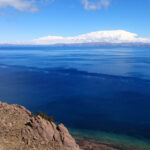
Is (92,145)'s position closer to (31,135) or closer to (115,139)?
(115,139)

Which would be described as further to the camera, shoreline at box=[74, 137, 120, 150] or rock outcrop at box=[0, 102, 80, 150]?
shoreline at box=[74, 137, 120, 150]

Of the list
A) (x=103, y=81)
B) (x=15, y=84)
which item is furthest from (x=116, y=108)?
(x=15, y=84)

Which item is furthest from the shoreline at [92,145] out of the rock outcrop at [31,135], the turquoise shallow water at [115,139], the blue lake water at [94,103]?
the rock outcrop at [31,135]

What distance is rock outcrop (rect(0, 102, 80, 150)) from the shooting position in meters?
19.5

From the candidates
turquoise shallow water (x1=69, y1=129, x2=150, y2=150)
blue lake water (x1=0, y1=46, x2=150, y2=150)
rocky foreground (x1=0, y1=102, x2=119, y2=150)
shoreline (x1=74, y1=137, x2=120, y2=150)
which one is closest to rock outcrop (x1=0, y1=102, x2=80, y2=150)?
rocky foreground (x1=0, y1=102, x2=119, y2=150)

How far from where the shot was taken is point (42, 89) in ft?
205

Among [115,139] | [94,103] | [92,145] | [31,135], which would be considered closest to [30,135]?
[31,135]

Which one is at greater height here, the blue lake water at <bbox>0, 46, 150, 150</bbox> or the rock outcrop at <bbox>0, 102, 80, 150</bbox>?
the rock outcrop at <bbox>0, 102, 80, 150</bbox>

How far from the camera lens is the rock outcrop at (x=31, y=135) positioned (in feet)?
64.1

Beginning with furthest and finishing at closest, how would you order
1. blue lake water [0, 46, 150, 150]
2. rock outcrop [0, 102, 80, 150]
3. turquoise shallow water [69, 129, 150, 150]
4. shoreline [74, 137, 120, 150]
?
blue lake water [0, 46, 150, 150], turquoise shallow water [69, 129, 150, 150], shoreline [74, 137, 120, 150], rock outcrop [0, 102, 80, 150]

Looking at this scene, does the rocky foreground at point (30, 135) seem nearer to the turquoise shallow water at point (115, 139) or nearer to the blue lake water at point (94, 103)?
the turquoise shallow water at point (115, 139)

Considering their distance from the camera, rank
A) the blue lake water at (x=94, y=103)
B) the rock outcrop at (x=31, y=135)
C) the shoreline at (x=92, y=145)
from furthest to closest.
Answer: the blue lake water at (x=94, y=103), the shoreline at (x=92, y=145), the rock outcrop at (x=31, y=135)

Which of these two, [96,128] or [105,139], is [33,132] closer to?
[105,139]

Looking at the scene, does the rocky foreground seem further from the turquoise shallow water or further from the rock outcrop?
the turquoise shallow water
